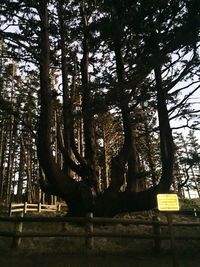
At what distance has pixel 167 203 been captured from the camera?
17.9 feet

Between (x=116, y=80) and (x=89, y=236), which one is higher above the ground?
(x=116, y=80)

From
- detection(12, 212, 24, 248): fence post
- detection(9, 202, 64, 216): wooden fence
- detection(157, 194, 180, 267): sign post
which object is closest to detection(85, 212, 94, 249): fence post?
detection(12, 212, 24, 248): fence post

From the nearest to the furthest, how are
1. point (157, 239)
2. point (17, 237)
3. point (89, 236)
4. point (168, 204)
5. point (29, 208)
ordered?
point (168, 204), point (17, 237), point (89, 236), point (157, 239), point (29, 208)

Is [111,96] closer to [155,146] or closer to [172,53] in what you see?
[172,53]

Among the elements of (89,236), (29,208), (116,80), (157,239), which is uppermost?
(116,80)

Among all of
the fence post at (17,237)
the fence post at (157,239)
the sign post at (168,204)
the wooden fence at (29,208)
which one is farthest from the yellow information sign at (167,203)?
the wooden fence at (29,208)

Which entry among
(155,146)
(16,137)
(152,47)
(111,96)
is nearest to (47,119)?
(111,96)

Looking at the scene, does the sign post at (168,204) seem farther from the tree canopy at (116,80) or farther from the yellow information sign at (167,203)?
the tree canopy at (116,80)

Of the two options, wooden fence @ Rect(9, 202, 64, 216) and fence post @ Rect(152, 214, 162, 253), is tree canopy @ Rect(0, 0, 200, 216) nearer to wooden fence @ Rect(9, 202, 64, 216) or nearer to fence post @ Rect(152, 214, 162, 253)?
fence post @ Rect(152, 214, 162, 253)

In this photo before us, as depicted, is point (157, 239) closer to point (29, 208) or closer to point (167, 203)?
point (167, 203)

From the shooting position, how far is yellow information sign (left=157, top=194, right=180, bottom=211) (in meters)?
5.39

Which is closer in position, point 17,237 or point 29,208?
point 17,237

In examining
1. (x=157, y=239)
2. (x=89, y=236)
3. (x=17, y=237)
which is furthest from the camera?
(x=157, y=239)

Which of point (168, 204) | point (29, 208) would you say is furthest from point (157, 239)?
point (29, 208)
